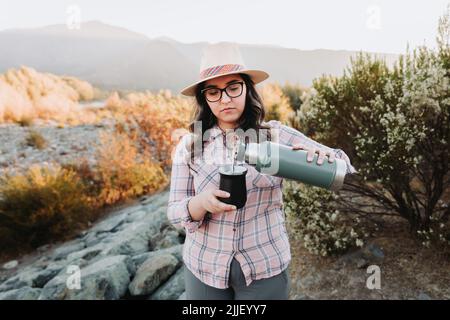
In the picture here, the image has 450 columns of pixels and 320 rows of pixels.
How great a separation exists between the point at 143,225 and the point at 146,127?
368cm

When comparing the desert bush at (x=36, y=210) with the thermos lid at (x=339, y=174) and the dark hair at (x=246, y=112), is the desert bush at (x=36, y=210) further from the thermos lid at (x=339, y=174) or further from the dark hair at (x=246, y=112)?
the thermos lid at (x=339, y=174)

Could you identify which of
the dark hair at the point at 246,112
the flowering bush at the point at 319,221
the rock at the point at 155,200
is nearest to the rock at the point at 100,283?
the flowering bush at the point at 319,221

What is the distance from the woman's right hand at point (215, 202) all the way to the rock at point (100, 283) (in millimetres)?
2517

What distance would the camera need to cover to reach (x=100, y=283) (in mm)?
3432

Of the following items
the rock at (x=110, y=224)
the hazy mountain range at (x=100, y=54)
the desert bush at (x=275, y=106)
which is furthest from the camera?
the hazy mountain range at (x=100, y=54)

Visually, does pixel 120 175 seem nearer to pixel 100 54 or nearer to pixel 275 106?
pixel 275 106

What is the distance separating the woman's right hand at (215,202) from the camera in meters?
1.29

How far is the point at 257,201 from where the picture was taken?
155 centimetres

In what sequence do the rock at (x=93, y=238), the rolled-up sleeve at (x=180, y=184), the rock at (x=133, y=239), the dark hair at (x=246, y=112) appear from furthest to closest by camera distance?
the rock at (x=93, y=238) → the rock at (x=133, y=239) → the dark hair at (x=246, y=112) → the rolled-up sleeve at (x=180, y=184)

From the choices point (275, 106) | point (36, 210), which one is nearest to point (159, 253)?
point (36, 210)

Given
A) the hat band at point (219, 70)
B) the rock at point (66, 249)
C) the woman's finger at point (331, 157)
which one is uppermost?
the hat band at point (219, 70)

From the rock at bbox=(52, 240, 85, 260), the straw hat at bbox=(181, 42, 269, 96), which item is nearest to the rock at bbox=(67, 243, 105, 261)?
the rock at bbox=(52, 240, 85, 260)

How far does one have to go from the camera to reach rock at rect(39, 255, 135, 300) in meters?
3.38

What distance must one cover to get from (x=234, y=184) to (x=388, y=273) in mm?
2373
